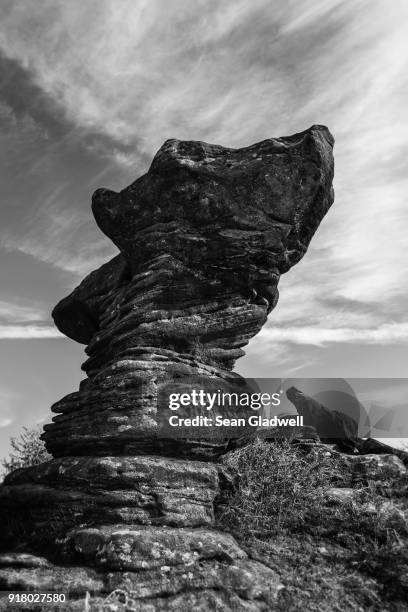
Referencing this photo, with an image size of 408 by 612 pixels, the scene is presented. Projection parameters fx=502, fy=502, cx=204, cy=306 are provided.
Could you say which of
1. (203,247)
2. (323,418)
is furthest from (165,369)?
(323,418)

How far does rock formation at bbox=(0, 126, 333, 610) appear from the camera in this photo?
358 inches

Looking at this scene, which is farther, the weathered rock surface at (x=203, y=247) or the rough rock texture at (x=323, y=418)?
the rough rock texture at (x=323, y=418)

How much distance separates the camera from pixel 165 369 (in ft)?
42.8

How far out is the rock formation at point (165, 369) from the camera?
909cm

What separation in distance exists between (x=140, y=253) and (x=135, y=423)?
553cm

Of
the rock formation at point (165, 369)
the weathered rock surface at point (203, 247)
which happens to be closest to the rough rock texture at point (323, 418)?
the rock formation at point (165, 369)

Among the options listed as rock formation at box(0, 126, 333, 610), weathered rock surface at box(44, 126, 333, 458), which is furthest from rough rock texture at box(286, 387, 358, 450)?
weathered rock surface at box(44, 126, 333, 458)

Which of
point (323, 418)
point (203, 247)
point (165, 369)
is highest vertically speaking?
point (203, 247)

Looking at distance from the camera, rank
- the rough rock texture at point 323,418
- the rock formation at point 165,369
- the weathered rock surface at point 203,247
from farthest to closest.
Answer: the rough rock texture at point 323,418, the weathered rock surface at point 203,247, the rock formation at point 165,369

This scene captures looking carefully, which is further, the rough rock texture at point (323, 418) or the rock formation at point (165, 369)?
the rough rock texture at point (323, 418)

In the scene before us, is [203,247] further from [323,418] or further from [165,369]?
[323,418]

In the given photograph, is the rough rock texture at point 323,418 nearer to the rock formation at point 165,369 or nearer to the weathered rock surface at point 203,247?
the rock formation at point 165,369

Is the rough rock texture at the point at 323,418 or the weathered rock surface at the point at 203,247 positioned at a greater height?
the weathered rock surface at the point at 203,247

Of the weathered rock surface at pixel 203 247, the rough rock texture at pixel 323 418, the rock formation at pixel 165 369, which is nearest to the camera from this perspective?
the rock formation at pixel 165 369
